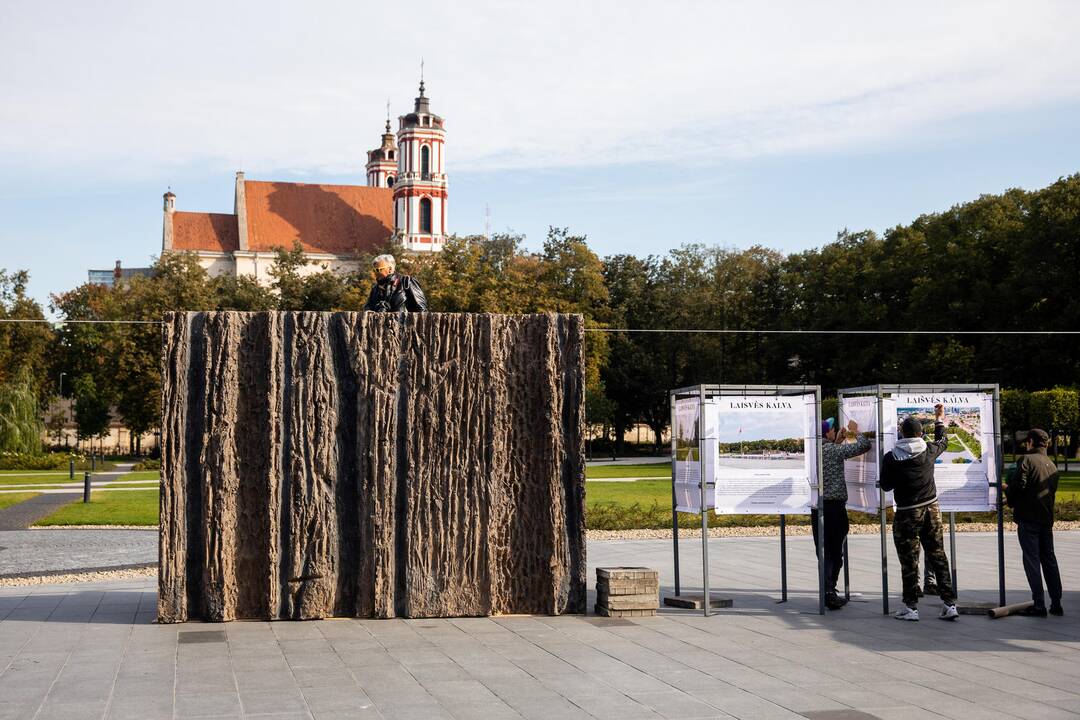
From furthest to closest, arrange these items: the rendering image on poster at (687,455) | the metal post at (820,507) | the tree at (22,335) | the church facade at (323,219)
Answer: the church facade at (323,219) < the tree at (22,335) < the rendering image on poster at (687,455) < the metal post at (820,507)

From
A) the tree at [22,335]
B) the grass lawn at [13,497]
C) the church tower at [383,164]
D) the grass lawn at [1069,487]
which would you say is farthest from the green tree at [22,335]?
the church tower at [383,164]

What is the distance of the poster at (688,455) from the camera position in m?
10.9

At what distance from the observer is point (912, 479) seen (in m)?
10.6

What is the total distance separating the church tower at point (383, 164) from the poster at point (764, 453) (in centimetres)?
11962

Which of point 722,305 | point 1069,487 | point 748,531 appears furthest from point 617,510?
point 722,305

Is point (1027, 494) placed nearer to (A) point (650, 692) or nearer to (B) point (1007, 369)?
(A) point (650, 692)

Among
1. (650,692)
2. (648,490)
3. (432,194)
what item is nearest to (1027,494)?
Answer: (650,692)

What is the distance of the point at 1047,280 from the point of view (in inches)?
1781

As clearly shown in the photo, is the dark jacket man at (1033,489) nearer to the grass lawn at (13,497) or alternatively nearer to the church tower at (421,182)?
the grass lawn at (13,497)

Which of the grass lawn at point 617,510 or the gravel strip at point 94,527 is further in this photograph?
the gravel strip at point 94,527

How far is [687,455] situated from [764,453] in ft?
2.42

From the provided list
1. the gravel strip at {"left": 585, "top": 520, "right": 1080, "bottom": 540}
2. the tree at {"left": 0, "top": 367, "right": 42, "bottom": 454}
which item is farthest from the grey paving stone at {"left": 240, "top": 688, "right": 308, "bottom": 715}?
the tree at {"left": 0, "top": 367, "right": 42, "bottom": 454}

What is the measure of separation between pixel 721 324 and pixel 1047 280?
77.2 feet

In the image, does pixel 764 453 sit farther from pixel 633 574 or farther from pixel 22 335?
pixel 22 335
